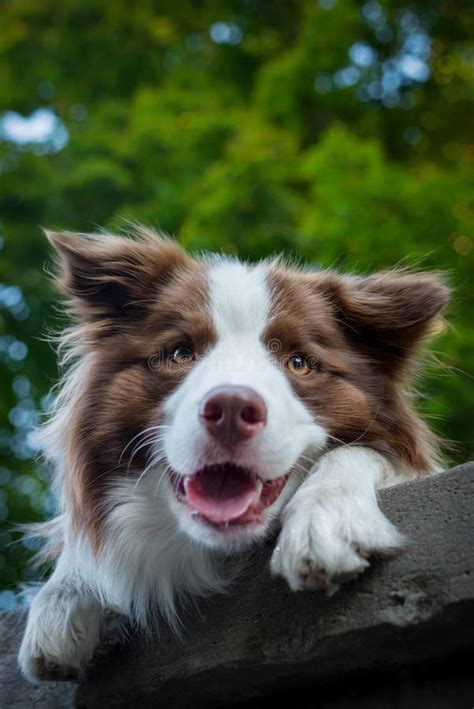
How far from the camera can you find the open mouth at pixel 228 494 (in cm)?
267

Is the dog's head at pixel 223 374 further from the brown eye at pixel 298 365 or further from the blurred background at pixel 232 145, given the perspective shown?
the blurred background at pixel 232 145

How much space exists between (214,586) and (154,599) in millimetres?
240

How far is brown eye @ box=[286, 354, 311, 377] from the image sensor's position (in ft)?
10.3

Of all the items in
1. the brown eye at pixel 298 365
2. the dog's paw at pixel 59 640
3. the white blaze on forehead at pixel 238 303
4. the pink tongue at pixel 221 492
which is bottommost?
the dog's paw at pixel 59 640

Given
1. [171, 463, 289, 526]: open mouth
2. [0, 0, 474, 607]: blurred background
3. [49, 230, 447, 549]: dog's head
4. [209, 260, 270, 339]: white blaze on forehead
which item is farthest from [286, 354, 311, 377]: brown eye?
[0, 0, 474, 607]: blurred background

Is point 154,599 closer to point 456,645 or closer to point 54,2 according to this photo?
point 456,645

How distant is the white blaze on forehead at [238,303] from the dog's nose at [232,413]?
58 cm

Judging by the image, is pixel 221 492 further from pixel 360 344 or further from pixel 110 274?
pixel 110 274

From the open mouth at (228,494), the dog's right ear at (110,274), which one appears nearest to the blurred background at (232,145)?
the dog's right ear at (110,274)

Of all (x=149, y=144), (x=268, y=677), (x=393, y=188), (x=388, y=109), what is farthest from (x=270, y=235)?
(x=268, y=677)

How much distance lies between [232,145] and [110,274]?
4751 millimetres

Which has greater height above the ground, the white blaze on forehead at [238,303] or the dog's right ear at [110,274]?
the dog's right ear at [110,274]

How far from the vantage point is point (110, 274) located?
3.57m

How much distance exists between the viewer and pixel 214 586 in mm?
2883
